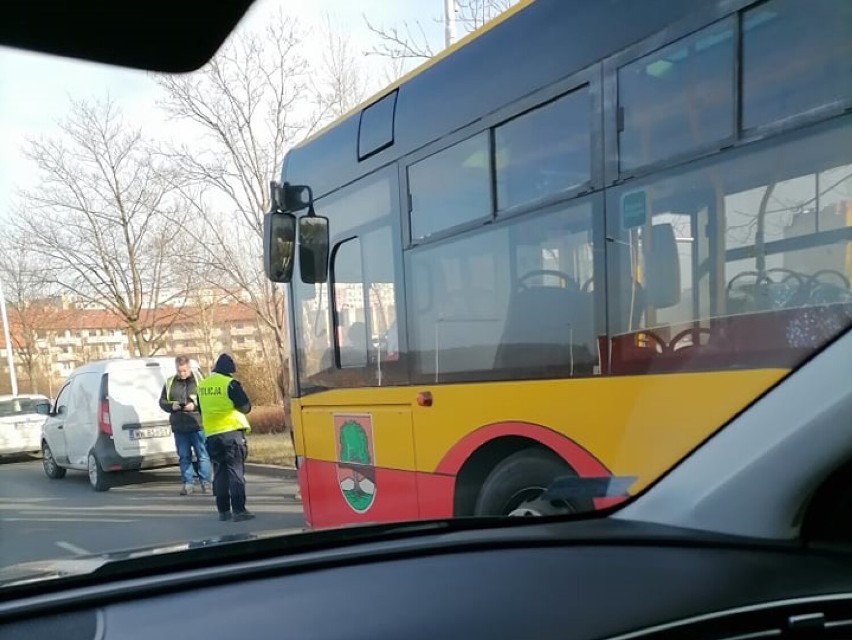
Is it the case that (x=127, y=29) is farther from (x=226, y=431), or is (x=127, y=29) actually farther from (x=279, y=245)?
(x=279, y=245)

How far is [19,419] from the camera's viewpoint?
2930 millimetres

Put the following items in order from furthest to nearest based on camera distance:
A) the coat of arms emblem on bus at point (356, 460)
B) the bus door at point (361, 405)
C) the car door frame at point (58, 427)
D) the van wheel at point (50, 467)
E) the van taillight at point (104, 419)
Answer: the coat of arms emblem on bus at point (356, 460) → the bus door at point (361, 405) → the van taillight at point (104, 419) → the van wheel at point (50, 467) → the car door frame at point (58, 427)

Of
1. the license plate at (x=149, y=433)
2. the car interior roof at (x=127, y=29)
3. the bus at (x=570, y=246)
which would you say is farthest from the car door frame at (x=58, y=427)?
the bus at (x=570, y=246)

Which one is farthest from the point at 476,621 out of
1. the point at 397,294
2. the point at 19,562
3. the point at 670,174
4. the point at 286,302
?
the point at 286,302

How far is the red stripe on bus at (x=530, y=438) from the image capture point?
3.20 metres

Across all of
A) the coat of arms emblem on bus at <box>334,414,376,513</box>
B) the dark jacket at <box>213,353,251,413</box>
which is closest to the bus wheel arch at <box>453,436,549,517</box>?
the coat of arms emblem on bus at <box>334,414,376,513</box>

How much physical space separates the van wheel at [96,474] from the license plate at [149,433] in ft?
0.79

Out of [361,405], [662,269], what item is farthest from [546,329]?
[361,405]

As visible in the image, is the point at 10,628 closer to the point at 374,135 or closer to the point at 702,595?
the point at 702,595

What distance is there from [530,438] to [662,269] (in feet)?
3.23

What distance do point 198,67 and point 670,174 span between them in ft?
6.16

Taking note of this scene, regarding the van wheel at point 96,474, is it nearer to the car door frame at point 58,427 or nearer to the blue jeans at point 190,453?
the car door frame at point 58,427

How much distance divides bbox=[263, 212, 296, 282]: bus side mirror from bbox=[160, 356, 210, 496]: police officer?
40.6 inches

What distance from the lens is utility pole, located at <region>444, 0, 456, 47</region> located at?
4062 mm
